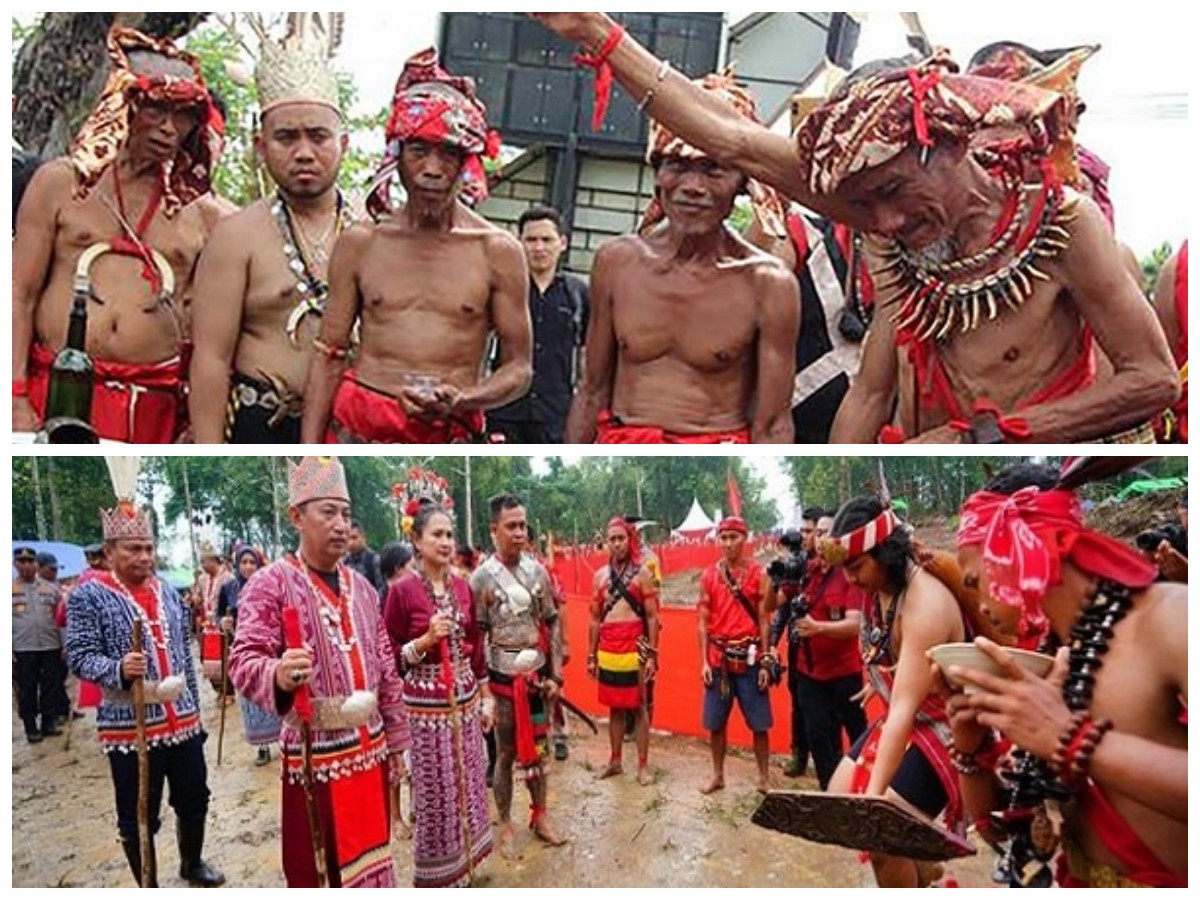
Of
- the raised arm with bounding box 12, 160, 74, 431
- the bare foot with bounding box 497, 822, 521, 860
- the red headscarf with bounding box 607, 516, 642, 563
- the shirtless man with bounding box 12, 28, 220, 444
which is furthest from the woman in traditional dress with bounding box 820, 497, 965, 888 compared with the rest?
the raised arm with bounding box 12, 160, 74, 431

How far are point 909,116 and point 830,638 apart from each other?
51.4 inches

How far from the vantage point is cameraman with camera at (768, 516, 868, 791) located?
319 centimetres

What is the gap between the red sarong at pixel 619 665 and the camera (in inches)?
131

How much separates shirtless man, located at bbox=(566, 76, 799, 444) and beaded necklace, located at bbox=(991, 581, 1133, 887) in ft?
2.92

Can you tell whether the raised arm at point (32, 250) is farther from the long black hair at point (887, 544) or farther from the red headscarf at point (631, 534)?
the long black hair at point (887, 544)

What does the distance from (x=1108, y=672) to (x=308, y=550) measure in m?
1.80

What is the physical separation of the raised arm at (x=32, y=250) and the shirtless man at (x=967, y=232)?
1402 mm

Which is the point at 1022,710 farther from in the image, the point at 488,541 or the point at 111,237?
the point at 111,237

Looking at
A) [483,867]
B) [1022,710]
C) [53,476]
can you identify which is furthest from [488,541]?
[1022,710]

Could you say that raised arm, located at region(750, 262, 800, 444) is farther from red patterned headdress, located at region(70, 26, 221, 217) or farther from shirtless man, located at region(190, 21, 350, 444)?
red patterned headdress, located at region(70, 26, 221, 217)

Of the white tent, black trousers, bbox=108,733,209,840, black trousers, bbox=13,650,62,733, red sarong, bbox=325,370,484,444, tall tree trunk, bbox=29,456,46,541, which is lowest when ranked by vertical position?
black trousers, bbox=108,733,209,840

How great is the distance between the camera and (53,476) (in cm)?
305

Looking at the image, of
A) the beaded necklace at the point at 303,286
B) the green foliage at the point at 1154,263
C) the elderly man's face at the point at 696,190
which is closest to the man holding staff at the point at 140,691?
→ the beaded necklace at the point at 303,286

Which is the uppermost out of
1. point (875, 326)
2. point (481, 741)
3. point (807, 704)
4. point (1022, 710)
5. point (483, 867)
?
point (875, 326)
